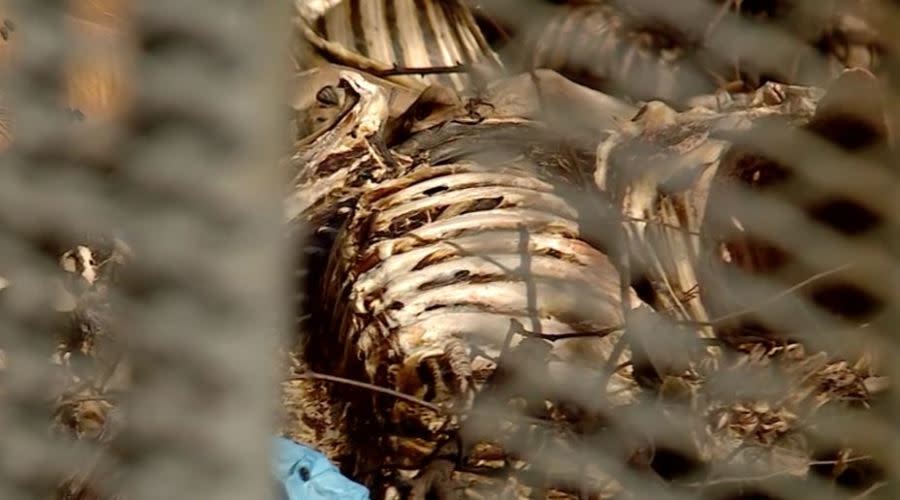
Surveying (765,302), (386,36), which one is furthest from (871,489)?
(386,36)

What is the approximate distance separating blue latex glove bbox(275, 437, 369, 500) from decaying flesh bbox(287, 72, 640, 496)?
6 cm

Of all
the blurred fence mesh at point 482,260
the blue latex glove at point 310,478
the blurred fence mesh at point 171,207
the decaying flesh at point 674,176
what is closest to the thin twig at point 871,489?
the blurred fence mesh at point 482,260

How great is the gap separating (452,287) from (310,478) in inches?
6.4

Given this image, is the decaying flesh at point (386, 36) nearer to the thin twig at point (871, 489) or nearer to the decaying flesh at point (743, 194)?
the decaying flesh at point (743, 194)

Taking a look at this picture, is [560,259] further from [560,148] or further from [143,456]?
[143,456]

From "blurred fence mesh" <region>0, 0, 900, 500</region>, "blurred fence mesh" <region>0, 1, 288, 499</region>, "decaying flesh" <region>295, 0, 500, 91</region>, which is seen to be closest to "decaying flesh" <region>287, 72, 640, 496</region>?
"blurred fence mesh" <region>0, 0, 900, 500</region>

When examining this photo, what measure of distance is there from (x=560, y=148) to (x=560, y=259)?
2.9 inches

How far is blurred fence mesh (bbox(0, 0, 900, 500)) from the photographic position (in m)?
0.27

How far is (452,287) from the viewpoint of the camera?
3.20 feet

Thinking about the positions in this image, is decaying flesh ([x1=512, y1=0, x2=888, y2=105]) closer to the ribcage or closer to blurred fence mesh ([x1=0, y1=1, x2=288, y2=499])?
the ribcage

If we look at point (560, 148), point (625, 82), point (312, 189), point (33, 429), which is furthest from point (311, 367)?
point (33, 429)

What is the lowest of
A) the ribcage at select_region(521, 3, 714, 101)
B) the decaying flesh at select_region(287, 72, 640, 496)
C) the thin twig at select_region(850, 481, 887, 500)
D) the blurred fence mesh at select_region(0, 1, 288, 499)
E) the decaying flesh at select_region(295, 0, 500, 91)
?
the thin twig at select_region(850, 481, 887, 500)

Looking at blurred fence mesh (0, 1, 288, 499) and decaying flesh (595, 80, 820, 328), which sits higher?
blurred fence mesh (0, 1, 288, 499)

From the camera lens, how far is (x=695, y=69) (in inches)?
29.5
